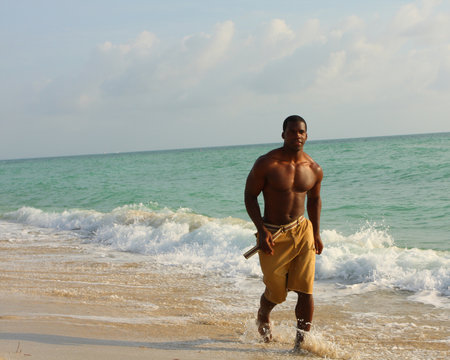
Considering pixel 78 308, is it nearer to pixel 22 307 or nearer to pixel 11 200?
→ pixel 22 307

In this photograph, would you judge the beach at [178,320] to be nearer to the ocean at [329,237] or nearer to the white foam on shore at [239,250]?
the ocean at [329,237]

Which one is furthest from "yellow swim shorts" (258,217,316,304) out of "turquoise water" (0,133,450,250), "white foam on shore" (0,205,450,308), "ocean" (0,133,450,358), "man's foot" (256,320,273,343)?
"turquoise water" (0,133,450,250)

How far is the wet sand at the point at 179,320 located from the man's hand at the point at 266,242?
0.75 m

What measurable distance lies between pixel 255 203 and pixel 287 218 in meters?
0.27

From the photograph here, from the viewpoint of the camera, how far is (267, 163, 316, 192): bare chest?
12.5ft

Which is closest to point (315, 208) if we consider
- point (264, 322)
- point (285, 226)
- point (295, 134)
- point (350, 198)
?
point (285, 226)

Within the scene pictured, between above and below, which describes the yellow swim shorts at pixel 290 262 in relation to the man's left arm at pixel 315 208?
below

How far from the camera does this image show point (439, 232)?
373 inches

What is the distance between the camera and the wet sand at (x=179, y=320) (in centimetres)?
391

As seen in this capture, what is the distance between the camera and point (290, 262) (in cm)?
395

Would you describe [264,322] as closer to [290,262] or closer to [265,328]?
[265,328]

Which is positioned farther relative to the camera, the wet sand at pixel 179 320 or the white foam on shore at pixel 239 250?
the white foam on shore at pixel 239 250

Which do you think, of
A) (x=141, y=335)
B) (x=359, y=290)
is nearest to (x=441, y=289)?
(x=359, y=290)

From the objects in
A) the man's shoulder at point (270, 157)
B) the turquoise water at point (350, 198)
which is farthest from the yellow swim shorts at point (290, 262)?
the turquoise water at point (350, 198)
